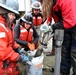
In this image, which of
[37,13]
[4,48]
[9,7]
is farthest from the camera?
[37,13]

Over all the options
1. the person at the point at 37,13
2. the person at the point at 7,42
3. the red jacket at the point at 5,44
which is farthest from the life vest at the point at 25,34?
the red jacket at the point at 5,44

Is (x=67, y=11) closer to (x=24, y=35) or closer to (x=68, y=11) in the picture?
(x=68, y=11)

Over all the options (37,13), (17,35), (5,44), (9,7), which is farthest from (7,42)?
(37,13)

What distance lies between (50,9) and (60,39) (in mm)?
848

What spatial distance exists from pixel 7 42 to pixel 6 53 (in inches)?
7.0

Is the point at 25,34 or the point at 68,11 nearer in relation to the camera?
the point at 68,11

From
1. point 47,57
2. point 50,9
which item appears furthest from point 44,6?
point 47,57

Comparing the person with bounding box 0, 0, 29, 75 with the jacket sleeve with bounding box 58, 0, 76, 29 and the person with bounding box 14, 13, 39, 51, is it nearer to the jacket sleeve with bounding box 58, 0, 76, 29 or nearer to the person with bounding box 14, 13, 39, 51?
the jacket sleeve with bounding box 58, 0, 76, 29

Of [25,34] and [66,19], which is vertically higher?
[66,19]

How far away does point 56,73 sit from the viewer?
2.78m

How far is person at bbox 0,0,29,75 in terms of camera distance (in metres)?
3.08

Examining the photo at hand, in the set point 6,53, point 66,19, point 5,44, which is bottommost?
point 6,53

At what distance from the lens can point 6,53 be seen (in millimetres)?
3117

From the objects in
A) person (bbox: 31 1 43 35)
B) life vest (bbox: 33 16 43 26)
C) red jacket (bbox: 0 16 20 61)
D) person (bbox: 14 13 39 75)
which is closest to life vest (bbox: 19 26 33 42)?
Answer: person (bbox: 14 13 39 75)
